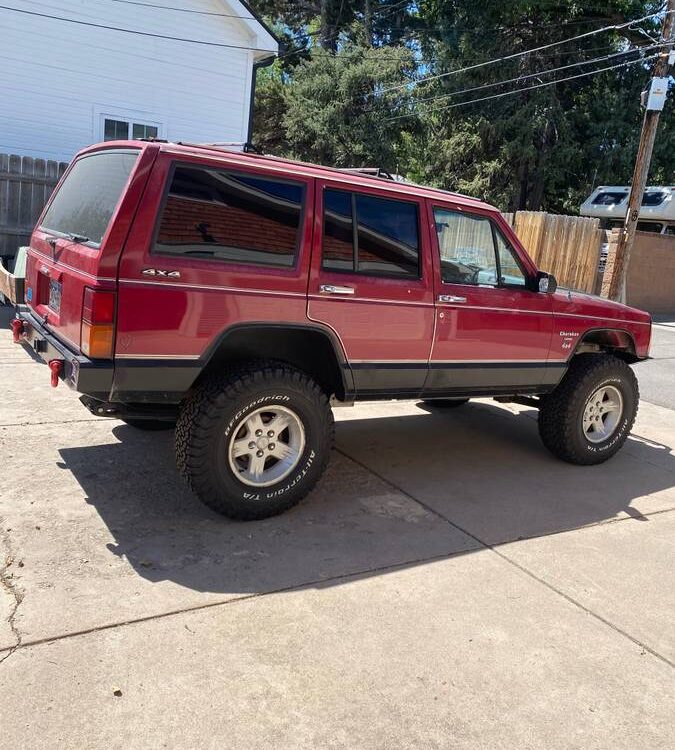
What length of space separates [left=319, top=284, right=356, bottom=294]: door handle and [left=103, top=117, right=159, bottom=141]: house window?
36.5 feet

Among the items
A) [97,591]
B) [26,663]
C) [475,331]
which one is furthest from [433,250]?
[26,663]

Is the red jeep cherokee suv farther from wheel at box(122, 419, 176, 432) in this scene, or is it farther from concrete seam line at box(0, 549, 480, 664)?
wheel at box(122, 419, 176, 432)

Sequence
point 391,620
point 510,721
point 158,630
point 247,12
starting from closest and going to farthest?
point 510,721 → point 158,630 → point 391,620 → point 247,12

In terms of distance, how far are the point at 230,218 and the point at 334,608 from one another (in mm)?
2056

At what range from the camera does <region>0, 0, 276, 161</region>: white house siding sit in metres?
12.8

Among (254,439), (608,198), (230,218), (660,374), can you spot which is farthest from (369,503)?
(608,198)

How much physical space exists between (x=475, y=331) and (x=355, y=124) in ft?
77.0

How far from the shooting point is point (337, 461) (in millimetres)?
5188

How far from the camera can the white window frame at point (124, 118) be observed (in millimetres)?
13609

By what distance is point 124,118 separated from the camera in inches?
544

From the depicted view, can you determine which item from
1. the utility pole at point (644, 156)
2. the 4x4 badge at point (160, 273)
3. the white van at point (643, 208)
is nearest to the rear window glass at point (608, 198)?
the white van at point (643, 208)

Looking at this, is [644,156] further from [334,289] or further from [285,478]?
[285,478]

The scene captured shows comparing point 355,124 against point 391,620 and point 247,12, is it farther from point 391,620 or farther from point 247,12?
point 391,620

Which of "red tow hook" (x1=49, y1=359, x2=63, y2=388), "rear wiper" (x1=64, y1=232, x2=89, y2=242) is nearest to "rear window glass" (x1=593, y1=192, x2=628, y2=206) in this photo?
"rear wiper" (x1=64, y1=232, x2=89, y2=242)
